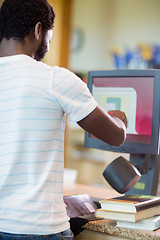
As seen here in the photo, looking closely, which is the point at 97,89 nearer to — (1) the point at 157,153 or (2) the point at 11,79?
(1) the point at 157,153

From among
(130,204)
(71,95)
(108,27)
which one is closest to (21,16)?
(71,95)

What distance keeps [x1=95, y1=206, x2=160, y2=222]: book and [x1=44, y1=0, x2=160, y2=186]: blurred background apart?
3.51 m

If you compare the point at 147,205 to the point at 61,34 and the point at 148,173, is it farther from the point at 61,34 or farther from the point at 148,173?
the point at 61,34

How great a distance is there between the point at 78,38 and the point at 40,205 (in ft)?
15.8

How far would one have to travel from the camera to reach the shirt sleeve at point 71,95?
1.01 metres

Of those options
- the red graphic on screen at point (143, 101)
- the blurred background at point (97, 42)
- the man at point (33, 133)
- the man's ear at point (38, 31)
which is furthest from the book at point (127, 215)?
the blurred background at point (97, 42)

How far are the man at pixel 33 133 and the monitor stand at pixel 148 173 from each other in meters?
0.61

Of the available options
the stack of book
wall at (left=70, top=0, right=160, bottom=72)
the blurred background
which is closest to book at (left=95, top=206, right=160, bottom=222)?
the stack of book

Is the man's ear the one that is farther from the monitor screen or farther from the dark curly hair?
the monitor screen

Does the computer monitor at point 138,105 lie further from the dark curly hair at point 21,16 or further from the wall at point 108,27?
the wall at point 108,27

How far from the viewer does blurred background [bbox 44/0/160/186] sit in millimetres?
5023

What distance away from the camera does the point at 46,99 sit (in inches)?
39.9

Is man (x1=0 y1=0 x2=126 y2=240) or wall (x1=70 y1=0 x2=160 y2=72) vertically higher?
wall (x1=70 y1=0 x2=160 y2=72)

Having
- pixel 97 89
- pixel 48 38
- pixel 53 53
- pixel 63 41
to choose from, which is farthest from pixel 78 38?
pixel 48 38
